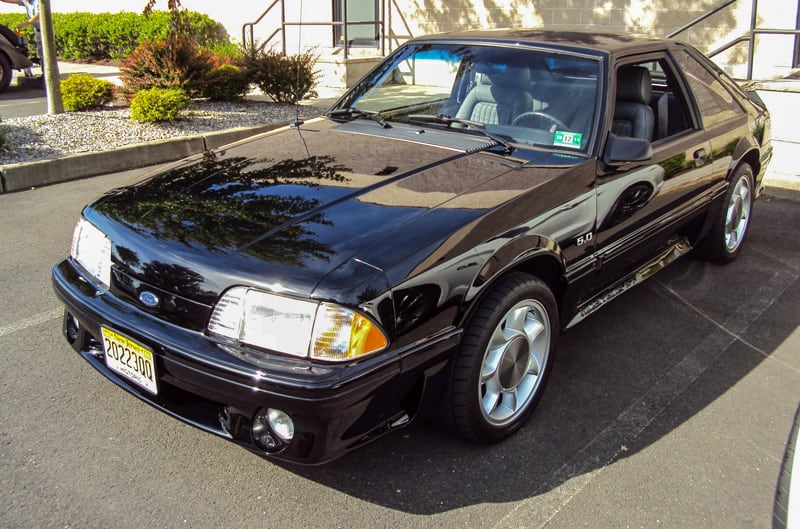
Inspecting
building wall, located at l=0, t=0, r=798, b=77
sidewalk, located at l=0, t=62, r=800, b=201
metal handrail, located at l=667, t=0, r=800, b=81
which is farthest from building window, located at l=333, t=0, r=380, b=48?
sidewalk, located at l=0, t=62, r=800, b=201

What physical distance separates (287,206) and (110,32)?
691 inches

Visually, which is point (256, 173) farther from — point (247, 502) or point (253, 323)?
point (247, 502)

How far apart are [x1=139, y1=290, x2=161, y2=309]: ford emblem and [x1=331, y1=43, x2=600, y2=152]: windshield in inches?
73.1

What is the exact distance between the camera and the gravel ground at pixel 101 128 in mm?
7742

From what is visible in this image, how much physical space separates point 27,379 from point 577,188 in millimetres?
2766

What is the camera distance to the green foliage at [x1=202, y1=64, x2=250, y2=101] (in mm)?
10555

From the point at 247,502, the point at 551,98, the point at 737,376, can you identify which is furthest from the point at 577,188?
the point at 247,502

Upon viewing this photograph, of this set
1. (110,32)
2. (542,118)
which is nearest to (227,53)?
(110,32)

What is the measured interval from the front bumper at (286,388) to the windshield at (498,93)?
151cm

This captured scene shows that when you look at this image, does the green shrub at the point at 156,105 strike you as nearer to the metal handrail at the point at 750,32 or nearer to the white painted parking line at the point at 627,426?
the metal handrail at the point at 750,32

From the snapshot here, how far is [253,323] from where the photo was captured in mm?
2570

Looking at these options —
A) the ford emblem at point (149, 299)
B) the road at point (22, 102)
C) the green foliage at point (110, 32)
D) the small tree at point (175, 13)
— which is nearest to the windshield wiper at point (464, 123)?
the ford emblem at point (149, 299)

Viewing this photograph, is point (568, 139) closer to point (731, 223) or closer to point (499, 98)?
point (499, 98)

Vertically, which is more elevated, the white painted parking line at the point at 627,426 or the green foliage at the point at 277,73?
the green foliage at the point at 277,73
